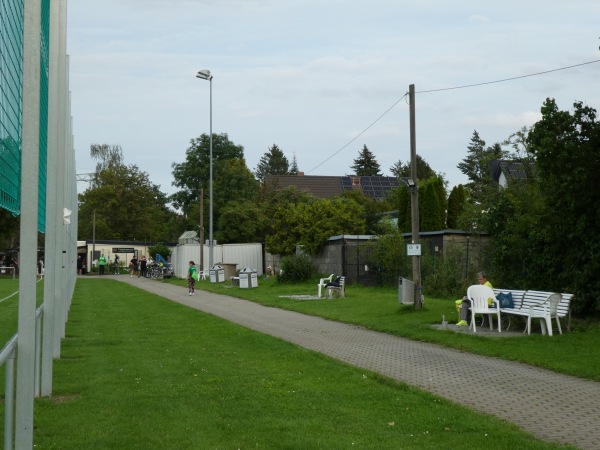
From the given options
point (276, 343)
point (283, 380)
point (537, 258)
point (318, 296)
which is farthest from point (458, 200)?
point (283, 380)

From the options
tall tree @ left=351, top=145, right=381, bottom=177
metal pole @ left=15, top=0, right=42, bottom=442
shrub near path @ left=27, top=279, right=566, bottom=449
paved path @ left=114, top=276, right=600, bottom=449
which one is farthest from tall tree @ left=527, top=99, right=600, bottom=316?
tall tree @ left=351, top=145, right=381, bottom=177

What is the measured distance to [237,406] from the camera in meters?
9.21

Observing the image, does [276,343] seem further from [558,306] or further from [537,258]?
[537,258]

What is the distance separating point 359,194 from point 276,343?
2130 inches

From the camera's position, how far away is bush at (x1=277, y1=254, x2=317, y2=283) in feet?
127

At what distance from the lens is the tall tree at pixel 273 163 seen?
144 meters

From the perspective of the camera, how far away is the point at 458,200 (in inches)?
2163

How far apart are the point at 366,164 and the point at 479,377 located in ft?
419

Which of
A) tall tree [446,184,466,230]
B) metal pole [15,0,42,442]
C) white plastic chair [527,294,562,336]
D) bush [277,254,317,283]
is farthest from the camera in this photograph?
tall tree [446,184,466,230]

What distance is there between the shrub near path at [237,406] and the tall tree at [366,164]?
406 feet

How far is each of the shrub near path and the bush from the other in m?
23.2

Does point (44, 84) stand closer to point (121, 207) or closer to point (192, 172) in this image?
point (192, 172)

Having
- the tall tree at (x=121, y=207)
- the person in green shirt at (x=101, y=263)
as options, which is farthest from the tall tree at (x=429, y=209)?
the tall tree at (x=121, y=207)

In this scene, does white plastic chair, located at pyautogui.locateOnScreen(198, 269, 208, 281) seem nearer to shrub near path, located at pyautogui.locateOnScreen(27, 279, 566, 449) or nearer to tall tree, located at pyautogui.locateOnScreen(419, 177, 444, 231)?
tall tree, located at pyautogui.locateOnScreen(419, 177, 444, 231)
